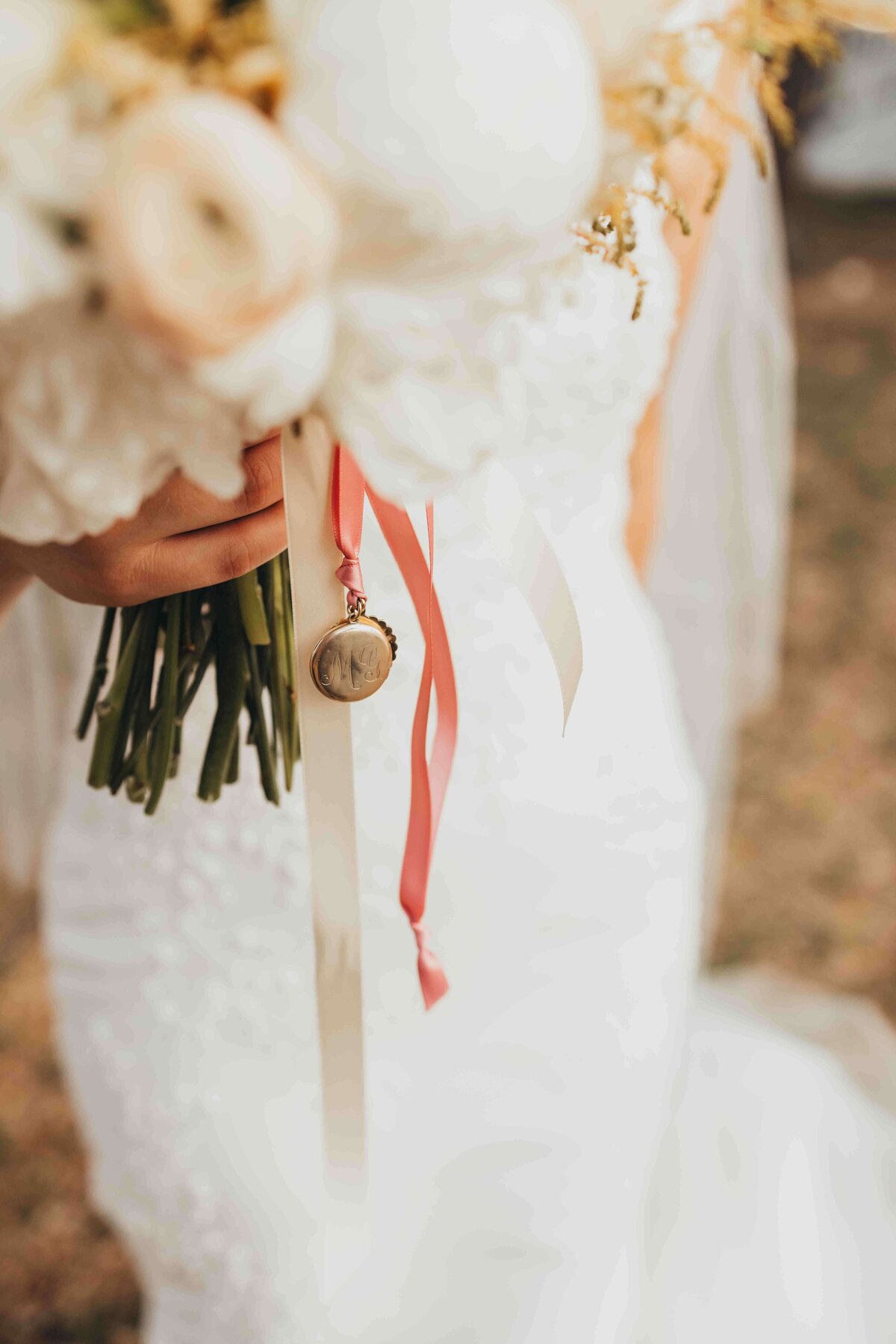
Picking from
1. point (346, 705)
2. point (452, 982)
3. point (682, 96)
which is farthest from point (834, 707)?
point (682, 96)

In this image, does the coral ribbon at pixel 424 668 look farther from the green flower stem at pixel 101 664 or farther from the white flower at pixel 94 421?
the green flower stem at pixel 101 664

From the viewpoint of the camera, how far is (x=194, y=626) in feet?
2.46

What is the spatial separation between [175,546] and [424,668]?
0.50ft

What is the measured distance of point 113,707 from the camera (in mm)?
775

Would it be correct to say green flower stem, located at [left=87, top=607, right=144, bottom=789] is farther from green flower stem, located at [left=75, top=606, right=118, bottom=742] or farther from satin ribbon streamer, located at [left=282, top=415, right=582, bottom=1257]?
satin ribbon streamer, located at [left=282, top=415, right=582, bottom=1257]

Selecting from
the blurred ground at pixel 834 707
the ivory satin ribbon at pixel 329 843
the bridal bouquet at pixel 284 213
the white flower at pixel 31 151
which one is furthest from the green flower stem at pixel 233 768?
the blurred ground at pixel 834 707

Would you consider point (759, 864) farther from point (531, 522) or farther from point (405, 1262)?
point (531, 522)

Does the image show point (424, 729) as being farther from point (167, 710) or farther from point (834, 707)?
point (834, 707)

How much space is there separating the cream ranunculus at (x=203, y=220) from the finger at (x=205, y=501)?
0.27 meters

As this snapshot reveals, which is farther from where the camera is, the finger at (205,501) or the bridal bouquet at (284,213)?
the finger at (205,501)

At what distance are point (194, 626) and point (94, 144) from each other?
0.43m

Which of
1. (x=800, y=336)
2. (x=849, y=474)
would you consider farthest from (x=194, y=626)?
(x=800, y=336)

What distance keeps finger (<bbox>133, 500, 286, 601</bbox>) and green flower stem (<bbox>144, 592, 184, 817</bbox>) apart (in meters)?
0.08

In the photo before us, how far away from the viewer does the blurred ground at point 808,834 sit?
60.9 inches
